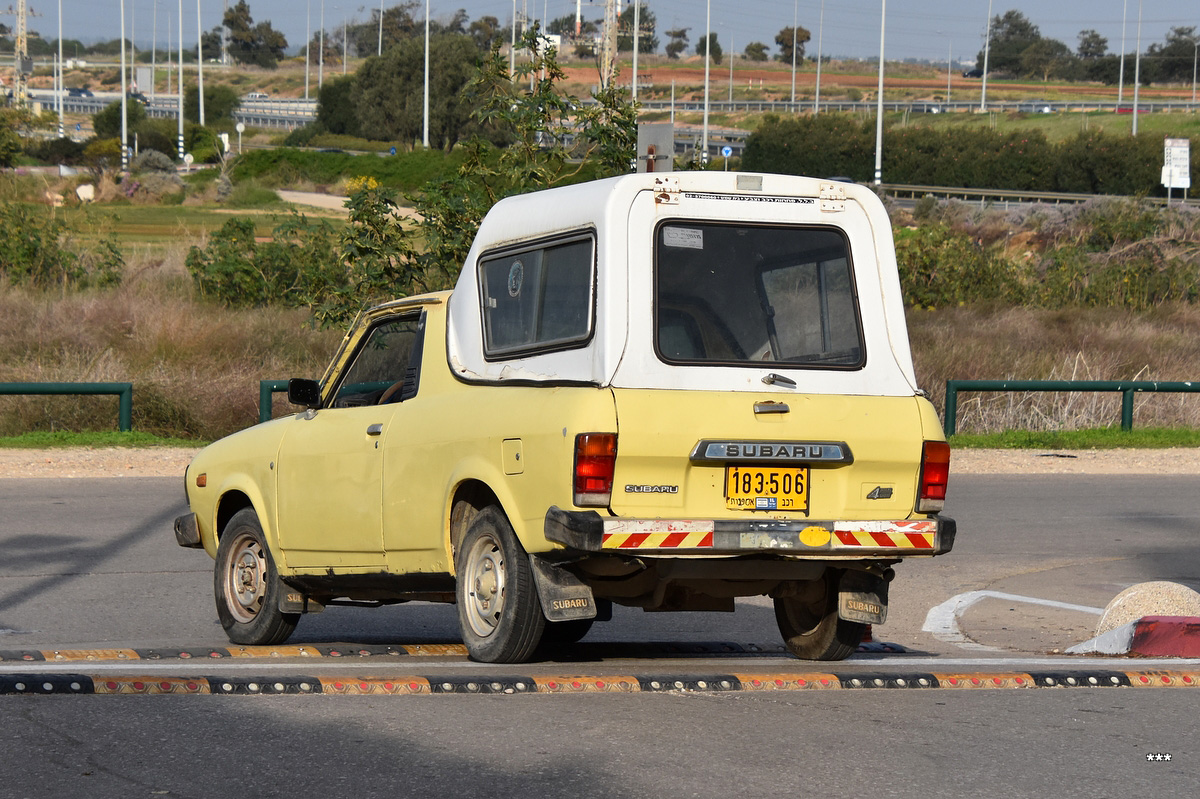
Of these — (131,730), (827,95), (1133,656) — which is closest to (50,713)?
(131,730)

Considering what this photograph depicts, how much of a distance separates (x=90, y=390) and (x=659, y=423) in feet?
43.2

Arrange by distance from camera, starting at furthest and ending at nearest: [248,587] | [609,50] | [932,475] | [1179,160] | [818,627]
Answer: [1179,160], [609,50], [248,587], [818,627], [932,475]

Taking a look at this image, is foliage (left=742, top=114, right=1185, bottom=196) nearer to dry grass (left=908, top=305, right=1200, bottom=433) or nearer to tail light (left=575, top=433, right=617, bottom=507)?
dry grass (left=908, top=305, right=1200, bottom=433)

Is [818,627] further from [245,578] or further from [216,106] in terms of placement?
[216,106]

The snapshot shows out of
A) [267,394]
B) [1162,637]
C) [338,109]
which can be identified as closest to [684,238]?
[1162,637]

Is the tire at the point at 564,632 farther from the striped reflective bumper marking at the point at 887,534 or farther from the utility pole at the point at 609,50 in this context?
the utility pole at the point at 609,50

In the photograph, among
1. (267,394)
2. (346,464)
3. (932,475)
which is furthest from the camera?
(267,394)

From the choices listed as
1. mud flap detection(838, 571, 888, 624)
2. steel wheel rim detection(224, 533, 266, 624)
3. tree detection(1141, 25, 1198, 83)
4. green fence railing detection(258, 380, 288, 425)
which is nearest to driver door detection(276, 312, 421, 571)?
steel wheel rim detection(224, 533, 266, 624)

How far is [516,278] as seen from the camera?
7.24m

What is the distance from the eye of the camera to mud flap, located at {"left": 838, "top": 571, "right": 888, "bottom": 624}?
23.5 ft

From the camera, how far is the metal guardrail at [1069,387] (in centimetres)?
2052

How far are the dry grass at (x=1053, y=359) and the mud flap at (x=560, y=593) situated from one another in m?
16.6

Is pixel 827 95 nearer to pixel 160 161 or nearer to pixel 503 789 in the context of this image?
pixel 160 161

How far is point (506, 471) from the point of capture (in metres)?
6.66
